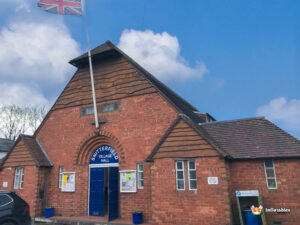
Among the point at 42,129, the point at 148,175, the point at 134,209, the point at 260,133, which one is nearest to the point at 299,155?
the point at 260,133

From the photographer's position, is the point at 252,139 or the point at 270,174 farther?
the point at 252,139

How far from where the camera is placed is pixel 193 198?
9.16 meters

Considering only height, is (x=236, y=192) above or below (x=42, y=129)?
below

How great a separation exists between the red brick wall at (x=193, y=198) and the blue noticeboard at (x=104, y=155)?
10.7 feet

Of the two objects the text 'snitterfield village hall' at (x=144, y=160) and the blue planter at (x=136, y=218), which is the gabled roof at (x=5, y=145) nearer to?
the text 'snitterfield village hall' at (x=144, y=160)

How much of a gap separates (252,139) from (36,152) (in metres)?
12.2

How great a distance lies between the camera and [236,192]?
8.95m

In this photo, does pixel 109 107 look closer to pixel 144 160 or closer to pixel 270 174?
pixel 144 160

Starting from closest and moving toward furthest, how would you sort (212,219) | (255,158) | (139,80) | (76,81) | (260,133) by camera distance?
1. (212,219)
2. (255,158)
3. (260,133)
4. (139,80)
5. (76,81)

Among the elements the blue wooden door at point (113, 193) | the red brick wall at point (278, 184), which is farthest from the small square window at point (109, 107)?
the red brick wall at point (278, 184)

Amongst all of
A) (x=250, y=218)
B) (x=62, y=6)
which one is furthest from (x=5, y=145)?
(x=250, y=218)

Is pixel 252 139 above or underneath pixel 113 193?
above

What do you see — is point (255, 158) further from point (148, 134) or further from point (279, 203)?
point (148, 134)

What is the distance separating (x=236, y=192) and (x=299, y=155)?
110 inches
